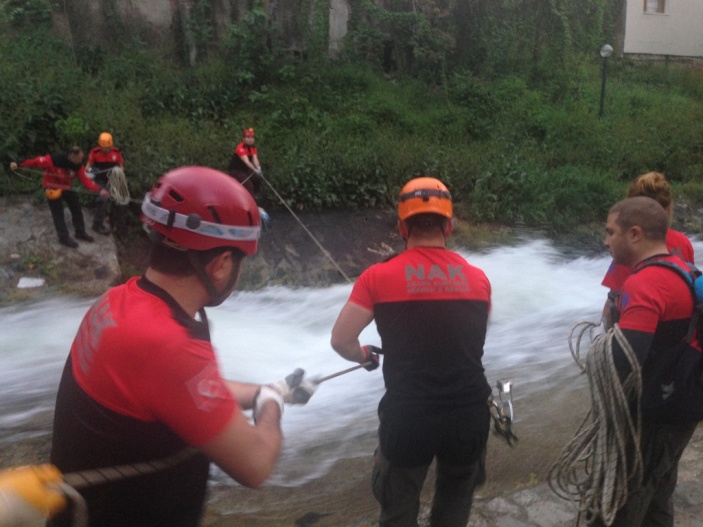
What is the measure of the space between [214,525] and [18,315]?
5.62 m

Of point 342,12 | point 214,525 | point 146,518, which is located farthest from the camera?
point 342,12

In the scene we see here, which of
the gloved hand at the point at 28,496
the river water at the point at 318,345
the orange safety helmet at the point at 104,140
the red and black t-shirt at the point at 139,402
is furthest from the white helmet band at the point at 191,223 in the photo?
the orange safety helmet at the point at 104,140

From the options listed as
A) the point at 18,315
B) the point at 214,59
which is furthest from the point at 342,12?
the point at 18,315

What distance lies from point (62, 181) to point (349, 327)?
7866 mm

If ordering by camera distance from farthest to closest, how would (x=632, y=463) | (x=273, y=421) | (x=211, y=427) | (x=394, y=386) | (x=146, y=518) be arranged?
1. (x=632, y=463)
2. (x=394, y=386)
3. (x=273, y=421)
4. (x=146, y=518)
5. (x=211, y=427)

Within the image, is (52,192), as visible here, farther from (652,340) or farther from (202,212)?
(652,340)

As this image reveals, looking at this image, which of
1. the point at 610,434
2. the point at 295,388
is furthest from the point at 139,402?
the point at 610,434

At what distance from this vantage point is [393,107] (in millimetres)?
15438

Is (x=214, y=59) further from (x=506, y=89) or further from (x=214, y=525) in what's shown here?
(x=214, y=525)

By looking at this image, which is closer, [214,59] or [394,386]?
[394,386]

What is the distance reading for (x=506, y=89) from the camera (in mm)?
17484

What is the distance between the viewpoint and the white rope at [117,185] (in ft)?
32.8

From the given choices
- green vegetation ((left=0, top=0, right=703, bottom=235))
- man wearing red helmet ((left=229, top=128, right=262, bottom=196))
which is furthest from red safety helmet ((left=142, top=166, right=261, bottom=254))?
green vegetation ((left=0, top=0, right=703, bottom=235))

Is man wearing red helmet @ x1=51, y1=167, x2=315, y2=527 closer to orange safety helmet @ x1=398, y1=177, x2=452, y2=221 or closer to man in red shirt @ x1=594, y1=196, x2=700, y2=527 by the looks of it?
orange safety helmet @ x1=398, y1=177, x2=452, y2=221
